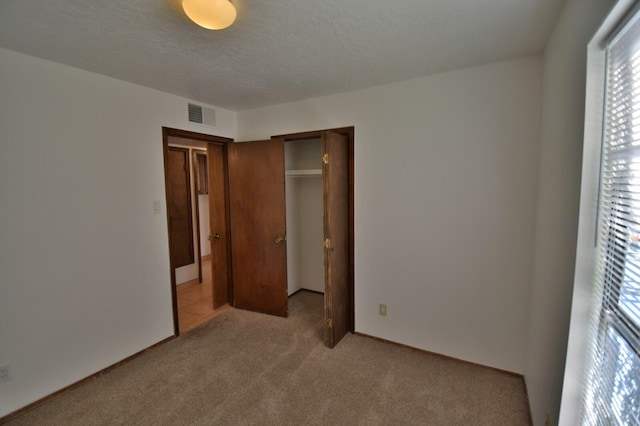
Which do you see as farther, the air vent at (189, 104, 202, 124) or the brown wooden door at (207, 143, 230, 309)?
the brown wooden door at (207, 143, 230, 309)

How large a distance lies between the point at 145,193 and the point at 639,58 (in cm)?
325

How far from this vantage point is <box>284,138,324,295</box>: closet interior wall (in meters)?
3.90

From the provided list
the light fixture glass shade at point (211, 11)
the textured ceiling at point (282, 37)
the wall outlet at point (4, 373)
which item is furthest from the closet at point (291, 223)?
the wall outlet at point (4, 373)

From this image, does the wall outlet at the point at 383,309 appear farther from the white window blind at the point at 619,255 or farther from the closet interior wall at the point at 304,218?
the white window blind at the point at 619,255

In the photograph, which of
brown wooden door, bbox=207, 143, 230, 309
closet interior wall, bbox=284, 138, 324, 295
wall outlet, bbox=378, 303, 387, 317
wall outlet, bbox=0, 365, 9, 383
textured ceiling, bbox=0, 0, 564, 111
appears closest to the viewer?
textured ceiling, bbox=0, 0, 564, 111

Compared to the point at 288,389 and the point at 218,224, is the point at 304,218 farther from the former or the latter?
the point at 288,389

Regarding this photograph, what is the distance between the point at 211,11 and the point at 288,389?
2468mm

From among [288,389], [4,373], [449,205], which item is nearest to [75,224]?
[4,373]

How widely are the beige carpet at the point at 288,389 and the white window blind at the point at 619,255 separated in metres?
1.10

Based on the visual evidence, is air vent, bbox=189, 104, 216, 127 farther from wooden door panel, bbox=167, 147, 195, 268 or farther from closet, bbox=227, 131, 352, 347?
wooden door panel, bbox=167, 147, 195, 268

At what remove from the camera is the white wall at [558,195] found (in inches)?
50.9

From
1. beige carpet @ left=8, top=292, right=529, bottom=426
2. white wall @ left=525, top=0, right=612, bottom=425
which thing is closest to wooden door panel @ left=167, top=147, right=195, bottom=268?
beige carpet @ left=8, top=292, right=529, bottom=426

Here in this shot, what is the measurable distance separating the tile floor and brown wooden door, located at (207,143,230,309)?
0.18m

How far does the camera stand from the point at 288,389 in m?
2.22
